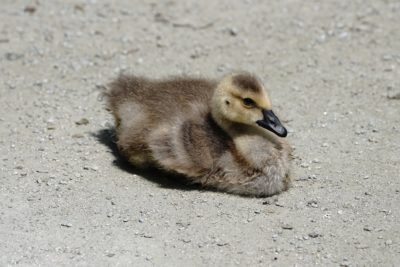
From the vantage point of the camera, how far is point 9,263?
4832 millimetres

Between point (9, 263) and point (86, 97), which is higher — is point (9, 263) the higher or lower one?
the higher one

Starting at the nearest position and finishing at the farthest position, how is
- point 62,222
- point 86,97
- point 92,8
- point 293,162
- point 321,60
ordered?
point 62,222, point 293,162, point 86,97, point 321,60, point 92,8

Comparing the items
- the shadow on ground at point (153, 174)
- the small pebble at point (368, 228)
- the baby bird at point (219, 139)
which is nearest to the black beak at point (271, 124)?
the baby bird at point (219, 139)

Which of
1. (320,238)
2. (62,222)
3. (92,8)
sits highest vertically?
(320,238)

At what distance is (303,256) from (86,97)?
3148mm

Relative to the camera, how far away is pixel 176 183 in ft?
19.3

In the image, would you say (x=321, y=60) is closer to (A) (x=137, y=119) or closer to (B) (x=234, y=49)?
(B) (x=234, y=49)

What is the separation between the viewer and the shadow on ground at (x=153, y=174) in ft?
19.1

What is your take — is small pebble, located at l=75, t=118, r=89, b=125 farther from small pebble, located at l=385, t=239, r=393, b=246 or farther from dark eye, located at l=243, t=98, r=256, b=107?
small pebble, located at l=385, t=239, r=393, b=246

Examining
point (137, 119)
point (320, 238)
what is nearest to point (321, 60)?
point (137, 119)

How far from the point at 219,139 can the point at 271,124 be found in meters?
0.39

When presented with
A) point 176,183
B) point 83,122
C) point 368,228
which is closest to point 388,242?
point 368,228

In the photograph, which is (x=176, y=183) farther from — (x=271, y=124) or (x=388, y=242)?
(x=388, y=242)

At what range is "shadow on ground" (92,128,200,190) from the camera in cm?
581
